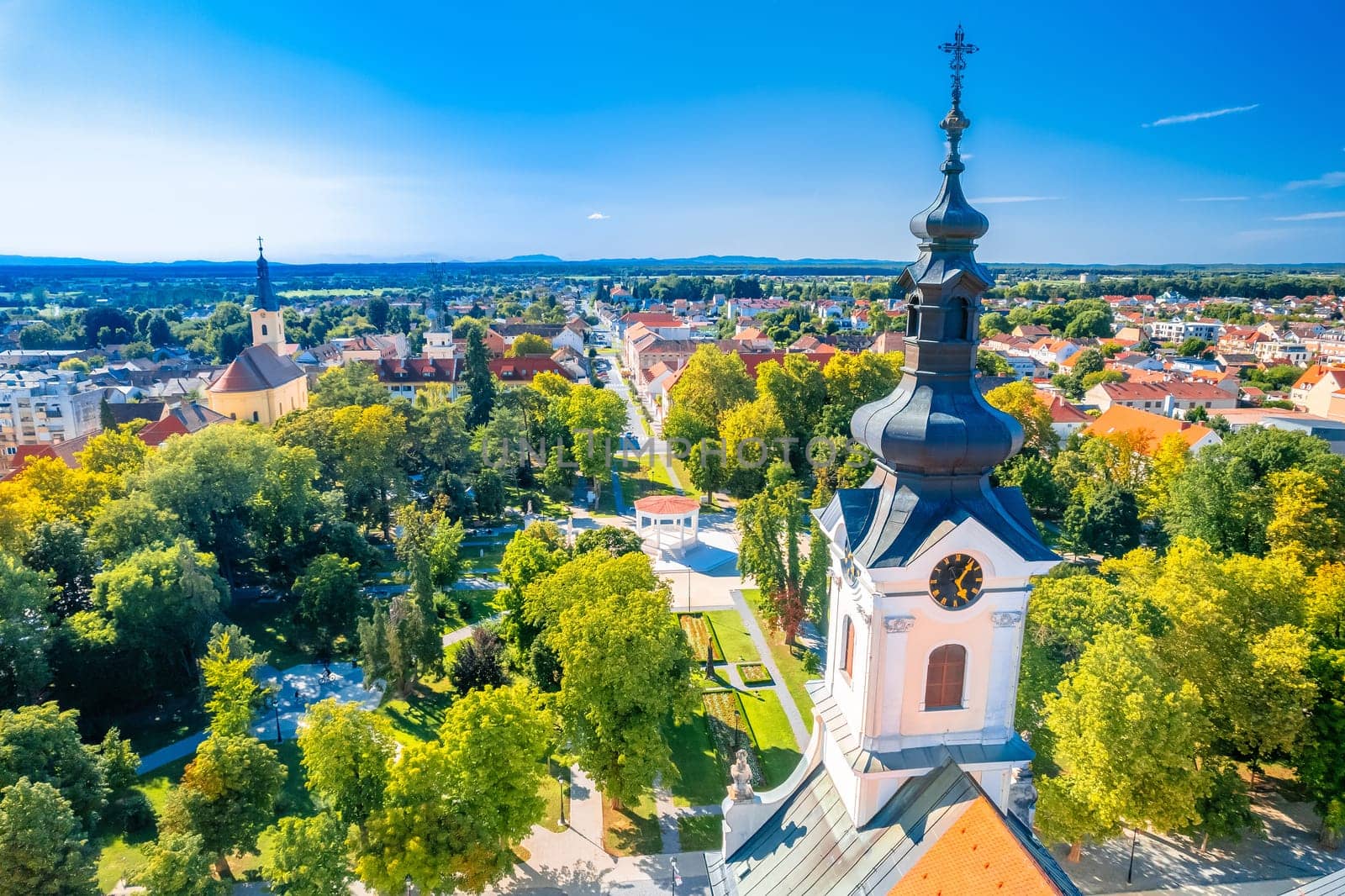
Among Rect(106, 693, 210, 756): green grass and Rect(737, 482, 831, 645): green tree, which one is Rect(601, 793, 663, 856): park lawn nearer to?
Rect(737, 482, 831, 645): green tree

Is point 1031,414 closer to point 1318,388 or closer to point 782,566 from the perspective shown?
point 782,566

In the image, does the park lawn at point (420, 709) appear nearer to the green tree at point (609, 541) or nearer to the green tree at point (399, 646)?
the green tree at point (399, 646)

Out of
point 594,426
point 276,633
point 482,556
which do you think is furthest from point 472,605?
point 594,426

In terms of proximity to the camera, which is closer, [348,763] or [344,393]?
[348,763]

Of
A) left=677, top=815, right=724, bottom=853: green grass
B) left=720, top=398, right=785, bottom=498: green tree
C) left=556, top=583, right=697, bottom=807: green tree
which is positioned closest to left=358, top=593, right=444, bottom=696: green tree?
left=556, top=583, right=697, bottom=807: green tree

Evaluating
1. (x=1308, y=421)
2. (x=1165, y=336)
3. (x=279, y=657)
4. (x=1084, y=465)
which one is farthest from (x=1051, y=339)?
(x=279, y=657)

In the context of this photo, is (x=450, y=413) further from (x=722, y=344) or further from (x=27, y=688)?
(x=722, y=344)

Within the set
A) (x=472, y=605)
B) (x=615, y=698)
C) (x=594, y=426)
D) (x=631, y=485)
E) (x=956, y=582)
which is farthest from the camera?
(x=631, y=485)

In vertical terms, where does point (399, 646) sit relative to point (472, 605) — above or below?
above
